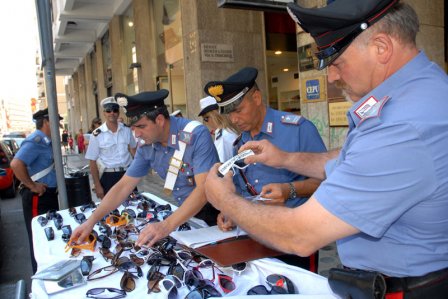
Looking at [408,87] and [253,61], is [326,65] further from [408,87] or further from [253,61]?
[253,61]

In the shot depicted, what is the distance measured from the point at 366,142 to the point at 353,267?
0.46 metres

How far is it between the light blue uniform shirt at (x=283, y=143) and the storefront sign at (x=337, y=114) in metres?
2.13

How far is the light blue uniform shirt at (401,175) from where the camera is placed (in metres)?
0.92

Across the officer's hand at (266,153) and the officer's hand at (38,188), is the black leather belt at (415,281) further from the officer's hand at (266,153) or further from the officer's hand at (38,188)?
the officer's hand at (38,188)

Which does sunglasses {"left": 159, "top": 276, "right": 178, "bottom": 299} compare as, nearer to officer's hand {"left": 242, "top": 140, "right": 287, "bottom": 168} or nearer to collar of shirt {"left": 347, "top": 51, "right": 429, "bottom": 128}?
officer's hand {"left": 242, "top": 140, "right": 287, "bottom": 168}

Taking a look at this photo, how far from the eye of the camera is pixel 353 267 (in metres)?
1.19

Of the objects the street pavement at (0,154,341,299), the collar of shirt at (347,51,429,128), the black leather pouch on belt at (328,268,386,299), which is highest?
the collar of shirt at (347,51,429,128)

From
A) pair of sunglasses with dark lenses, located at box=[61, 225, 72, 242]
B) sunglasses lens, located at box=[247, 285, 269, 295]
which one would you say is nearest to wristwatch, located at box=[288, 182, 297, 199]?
sunglasses lens, located at box=[247, 285, 269, 295]

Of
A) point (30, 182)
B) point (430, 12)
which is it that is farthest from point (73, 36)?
point (430, 12)

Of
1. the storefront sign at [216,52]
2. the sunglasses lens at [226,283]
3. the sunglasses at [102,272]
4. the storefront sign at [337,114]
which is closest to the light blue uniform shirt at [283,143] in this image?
the sunglasses lens at [226,283]


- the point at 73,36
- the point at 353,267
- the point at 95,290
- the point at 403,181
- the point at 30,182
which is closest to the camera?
the point at 403,181

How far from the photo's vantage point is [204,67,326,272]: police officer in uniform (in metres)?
2.32

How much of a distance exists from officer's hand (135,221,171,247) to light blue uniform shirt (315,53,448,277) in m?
1.19

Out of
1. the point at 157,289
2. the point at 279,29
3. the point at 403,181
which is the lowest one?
the point at 157,289
